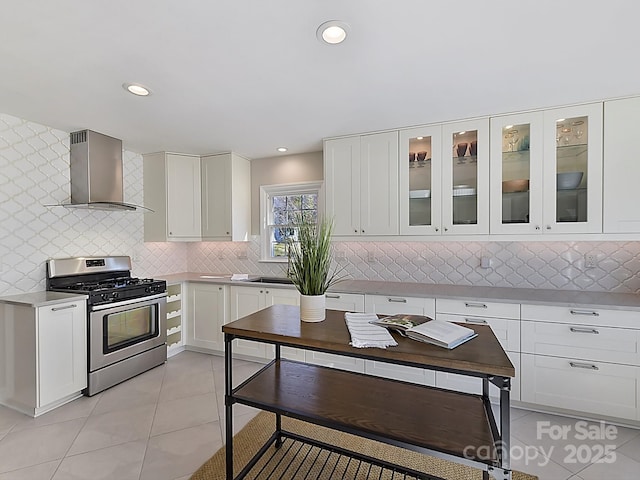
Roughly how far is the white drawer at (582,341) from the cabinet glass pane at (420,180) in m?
1.23

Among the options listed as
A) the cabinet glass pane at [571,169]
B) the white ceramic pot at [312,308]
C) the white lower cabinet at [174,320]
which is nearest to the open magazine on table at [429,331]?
the white ceramic pot at [312,308]

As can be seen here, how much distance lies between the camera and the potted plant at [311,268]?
1674mm

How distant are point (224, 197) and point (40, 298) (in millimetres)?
2004

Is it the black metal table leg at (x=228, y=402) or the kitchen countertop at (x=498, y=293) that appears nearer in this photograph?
the black metal table leg at (x=228, y=402)

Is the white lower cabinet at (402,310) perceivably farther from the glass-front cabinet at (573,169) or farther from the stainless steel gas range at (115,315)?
the stainless steel gas range at (115,315)

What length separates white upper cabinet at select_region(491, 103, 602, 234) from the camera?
243cm

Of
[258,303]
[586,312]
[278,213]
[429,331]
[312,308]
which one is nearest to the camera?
[429,331]

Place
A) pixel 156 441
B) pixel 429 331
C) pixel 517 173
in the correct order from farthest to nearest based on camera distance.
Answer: pixel 517 173 < pixel 156 441 < pixel 429 331

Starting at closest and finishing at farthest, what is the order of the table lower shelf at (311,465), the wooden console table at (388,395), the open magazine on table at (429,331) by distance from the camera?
1. the wooden console table at (388,395)
2. the open magazine on table at (429,331)
3. the table lower shelf at (311,465)

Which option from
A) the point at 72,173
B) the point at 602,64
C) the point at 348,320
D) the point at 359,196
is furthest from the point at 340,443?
the point at 72,173

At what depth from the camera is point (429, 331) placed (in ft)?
4.72

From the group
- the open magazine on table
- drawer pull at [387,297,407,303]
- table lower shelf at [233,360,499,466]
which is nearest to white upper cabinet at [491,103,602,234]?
drawer pull at [387,297,407,303]

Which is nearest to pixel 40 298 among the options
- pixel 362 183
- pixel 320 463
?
pixel 320 463

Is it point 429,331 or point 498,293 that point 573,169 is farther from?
point 429,331
